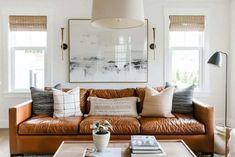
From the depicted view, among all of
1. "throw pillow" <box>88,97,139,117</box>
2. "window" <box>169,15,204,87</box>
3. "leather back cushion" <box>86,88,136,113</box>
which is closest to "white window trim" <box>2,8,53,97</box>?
"leather back cushion" <box>86,88,136,113</box>

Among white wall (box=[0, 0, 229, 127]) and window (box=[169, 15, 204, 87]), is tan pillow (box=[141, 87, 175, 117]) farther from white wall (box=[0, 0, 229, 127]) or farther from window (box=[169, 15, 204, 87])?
window (box=[169, 15, 204, 87])

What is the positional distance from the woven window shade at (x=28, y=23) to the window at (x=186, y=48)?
7.41 ft

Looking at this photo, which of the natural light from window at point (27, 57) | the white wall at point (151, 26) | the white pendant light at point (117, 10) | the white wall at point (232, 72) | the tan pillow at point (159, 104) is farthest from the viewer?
the natural light from window at point (27, 57)

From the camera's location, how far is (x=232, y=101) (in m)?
4.77

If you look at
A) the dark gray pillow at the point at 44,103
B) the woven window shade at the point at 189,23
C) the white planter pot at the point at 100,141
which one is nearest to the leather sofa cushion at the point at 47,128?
the dark gray pillow at the point at 44,103

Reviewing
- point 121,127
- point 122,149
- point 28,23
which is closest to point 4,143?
point 121,127

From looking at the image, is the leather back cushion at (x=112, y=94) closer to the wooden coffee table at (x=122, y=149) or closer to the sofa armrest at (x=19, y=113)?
the sofa armrest at (x=19, y=113)

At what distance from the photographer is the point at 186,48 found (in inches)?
194

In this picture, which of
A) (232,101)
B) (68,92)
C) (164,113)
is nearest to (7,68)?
(68,92)

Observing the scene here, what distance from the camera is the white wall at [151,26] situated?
15.8 ft

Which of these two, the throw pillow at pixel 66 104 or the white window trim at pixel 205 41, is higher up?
the white window trim at pixel 205 41

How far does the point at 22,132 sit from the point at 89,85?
69.5 inches

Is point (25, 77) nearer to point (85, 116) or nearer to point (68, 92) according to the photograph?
point (68, 92)

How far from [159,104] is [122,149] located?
1.27 meters
